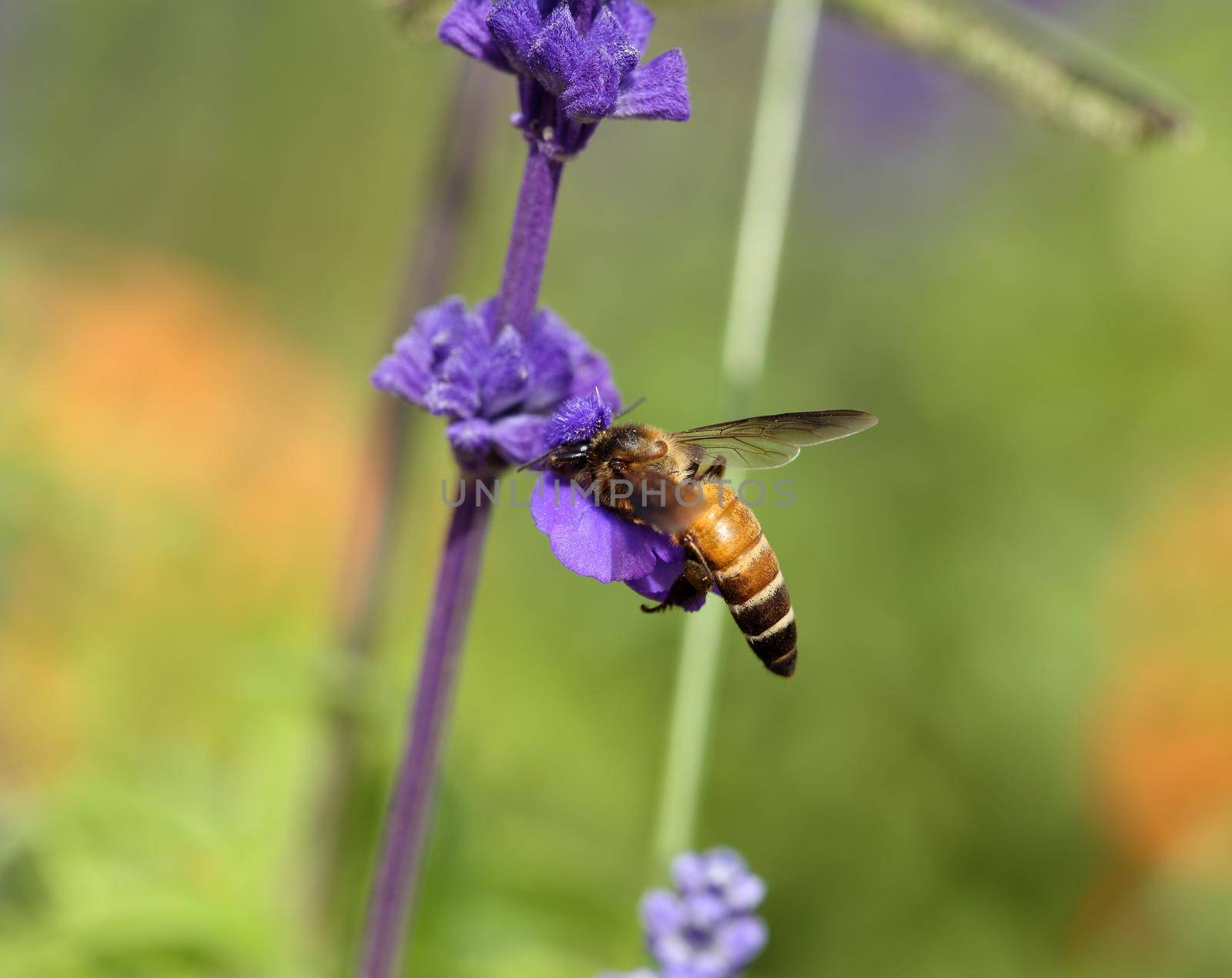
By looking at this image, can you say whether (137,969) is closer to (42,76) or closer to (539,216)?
(539,216)

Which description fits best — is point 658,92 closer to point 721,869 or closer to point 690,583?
point 690,583

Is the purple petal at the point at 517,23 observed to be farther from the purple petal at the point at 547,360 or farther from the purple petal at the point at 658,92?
the purple petal at the point at 547,360

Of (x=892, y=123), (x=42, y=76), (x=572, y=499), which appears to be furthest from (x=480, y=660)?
(x=892, y=123)

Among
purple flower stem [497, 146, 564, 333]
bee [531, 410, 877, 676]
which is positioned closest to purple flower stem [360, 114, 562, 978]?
purple flower stem [497, 146, 564, 333]

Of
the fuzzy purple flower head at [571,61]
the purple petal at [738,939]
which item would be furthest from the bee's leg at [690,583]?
the fuzzy purple flower head at [571,61]

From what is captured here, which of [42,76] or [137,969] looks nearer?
[137,969]

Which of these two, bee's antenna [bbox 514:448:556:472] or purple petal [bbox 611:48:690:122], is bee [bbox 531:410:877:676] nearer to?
bee's antenna [bbox 514:448:556:472]
